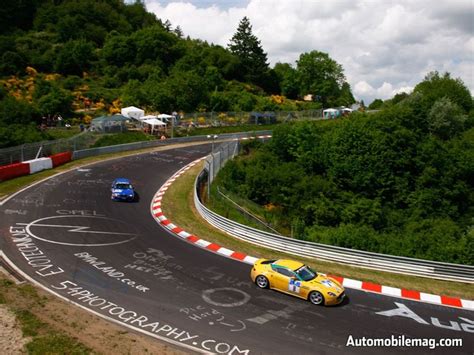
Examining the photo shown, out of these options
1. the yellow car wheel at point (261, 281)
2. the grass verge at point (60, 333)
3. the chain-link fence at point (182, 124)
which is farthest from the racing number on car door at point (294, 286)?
the chain-link fence at point (182, 124)

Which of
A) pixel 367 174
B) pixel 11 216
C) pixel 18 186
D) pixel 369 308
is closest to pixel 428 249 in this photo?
pixel 369 308

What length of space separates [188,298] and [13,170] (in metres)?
26.7

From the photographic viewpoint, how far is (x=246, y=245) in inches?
904

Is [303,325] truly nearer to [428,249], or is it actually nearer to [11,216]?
[428,249]

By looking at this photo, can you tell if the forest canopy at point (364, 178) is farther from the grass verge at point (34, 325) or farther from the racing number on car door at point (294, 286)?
the grass verge at point (34, 325)

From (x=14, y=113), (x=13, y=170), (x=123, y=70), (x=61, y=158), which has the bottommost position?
(x=13, y=170)

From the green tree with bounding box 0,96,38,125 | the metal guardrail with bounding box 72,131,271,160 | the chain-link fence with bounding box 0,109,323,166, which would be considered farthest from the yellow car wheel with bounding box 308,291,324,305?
the green tree with bounding box 0,96,38,125

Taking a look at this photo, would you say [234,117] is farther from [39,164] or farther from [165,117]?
[39,164]

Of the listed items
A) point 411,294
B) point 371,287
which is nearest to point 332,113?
point 371,287

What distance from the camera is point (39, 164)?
38.4 meters

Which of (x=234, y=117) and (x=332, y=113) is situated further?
(x=332, y=113)

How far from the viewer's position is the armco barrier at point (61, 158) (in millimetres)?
40588

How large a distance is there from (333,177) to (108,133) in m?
30.2

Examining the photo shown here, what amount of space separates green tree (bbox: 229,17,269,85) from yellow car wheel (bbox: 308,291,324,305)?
4478 inches
